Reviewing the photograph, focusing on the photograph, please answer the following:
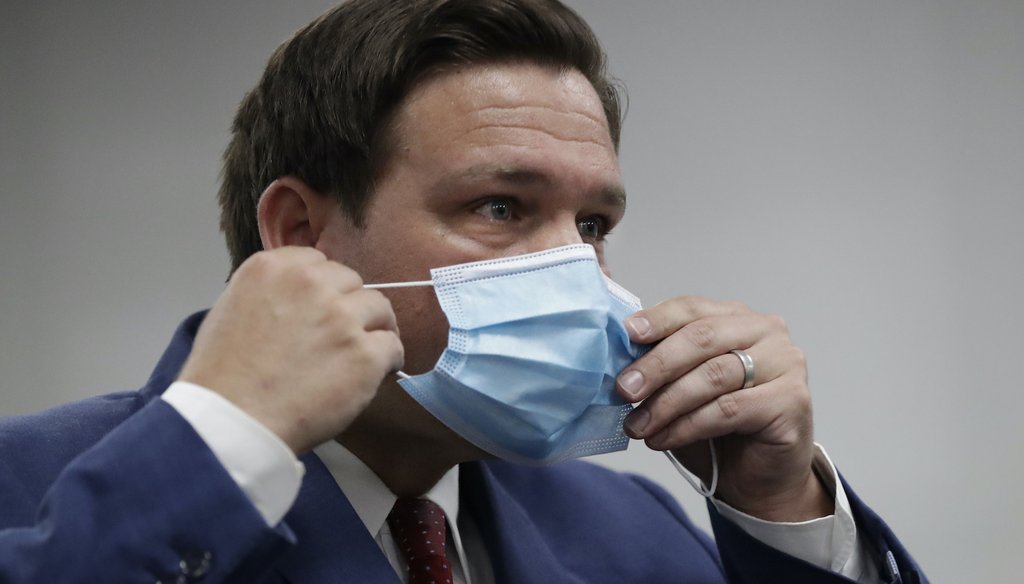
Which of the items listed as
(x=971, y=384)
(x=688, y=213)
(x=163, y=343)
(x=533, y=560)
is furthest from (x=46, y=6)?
(x=971, y=384)

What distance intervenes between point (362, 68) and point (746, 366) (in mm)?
697

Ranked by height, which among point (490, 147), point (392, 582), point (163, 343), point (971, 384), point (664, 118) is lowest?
point (971, 384)

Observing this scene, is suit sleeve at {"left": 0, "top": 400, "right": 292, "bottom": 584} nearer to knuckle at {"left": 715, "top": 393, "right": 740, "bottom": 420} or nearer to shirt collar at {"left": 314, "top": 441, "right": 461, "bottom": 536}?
shirt collar at {"left": 314, "top": 441, "right": 461, "bottom": 536}

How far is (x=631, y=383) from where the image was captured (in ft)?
4.49

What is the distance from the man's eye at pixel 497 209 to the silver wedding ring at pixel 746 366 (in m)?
0.37

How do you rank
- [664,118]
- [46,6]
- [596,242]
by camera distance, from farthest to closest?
1. [664,118]
2. [46,6]
3. [596,242]

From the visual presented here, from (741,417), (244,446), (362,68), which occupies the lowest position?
(741,417)

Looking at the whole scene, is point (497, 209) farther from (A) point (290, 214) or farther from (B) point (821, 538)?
(B) point (821, 538)

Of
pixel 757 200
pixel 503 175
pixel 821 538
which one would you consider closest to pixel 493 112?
pixel 503 175

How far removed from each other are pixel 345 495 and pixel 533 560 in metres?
0.35

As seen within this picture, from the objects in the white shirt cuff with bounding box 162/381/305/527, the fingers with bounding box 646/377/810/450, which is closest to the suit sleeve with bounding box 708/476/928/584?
the fingers with bounding box 646/377/810/450

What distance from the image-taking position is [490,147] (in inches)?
56.1

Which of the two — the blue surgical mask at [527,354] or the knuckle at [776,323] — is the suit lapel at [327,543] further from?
the knuckle at [776,323]

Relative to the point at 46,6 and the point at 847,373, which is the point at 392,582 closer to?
the point at 847,373
